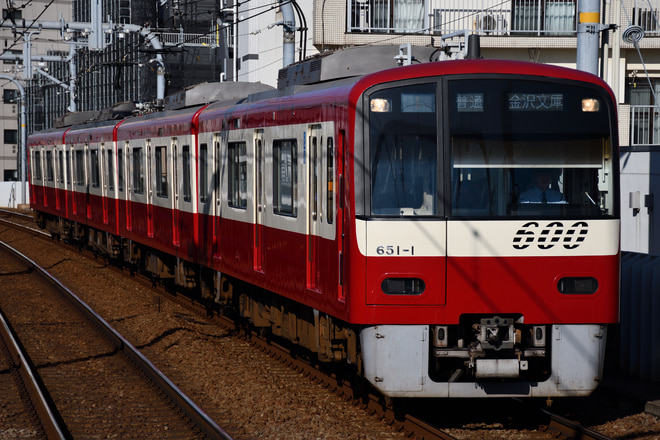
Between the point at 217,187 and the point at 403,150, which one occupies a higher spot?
the point at 403,150

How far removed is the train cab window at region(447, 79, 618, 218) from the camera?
24.8ft

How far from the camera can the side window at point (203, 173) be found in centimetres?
1293

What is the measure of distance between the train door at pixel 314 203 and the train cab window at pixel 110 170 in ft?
35.3

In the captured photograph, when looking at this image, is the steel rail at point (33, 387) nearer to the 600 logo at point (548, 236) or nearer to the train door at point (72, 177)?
the 600 logo at point (548, 236)

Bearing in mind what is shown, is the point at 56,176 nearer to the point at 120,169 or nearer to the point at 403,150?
the point at 120,169

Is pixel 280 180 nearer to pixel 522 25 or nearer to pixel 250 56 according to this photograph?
pixel 522 25

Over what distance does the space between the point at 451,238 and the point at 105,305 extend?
29.7 ft

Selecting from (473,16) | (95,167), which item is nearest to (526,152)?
(95,167)

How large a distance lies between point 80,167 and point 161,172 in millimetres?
7328

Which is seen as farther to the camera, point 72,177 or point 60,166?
point 60,166

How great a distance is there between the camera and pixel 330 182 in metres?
8.36

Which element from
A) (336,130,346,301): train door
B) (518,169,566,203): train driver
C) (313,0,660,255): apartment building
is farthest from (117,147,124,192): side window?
(518,169,566,203): train driver

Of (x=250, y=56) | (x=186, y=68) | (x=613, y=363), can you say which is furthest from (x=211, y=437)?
(x=186, y=68)

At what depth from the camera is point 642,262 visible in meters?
9.91
